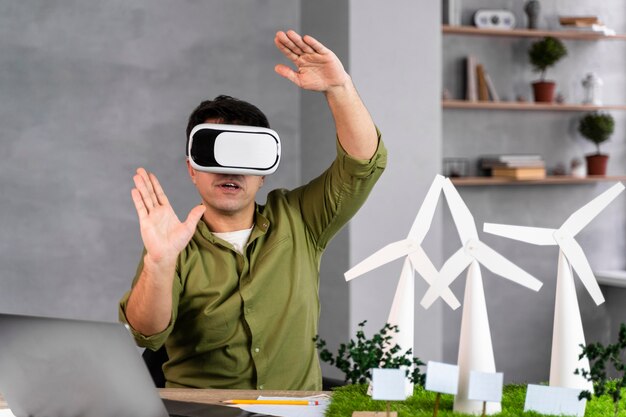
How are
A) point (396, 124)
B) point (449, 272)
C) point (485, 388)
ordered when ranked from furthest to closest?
point (396, 124)
point (449, 272)
point (485, 388)

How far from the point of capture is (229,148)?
1845 millimetres

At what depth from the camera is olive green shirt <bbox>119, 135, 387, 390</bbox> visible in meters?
2.05

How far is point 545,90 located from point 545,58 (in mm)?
177

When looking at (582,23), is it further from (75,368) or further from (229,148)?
(75,368)

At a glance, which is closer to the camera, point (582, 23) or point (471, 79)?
point (471, 79)

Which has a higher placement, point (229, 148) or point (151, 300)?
point (229, 148)

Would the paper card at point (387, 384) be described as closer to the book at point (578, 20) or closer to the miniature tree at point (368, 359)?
the miniature tree at point (368, 359)

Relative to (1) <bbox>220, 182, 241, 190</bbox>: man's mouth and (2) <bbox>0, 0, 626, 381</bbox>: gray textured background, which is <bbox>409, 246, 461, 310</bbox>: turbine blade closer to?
(1) <bbox>220, 182, 241, 190</bbox>: man's mouth

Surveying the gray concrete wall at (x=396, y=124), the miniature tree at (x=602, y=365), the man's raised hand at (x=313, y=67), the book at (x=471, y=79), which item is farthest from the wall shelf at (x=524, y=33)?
the miniature tree at (x=602, y=365)

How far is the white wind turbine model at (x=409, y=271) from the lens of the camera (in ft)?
5.24

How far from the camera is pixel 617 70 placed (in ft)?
16.4

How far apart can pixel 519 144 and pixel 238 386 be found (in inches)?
122

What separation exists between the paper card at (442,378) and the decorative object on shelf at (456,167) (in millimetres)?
3184

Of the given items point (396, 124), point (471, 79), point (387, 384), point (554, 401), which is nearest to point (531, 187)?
point (471, 79)
